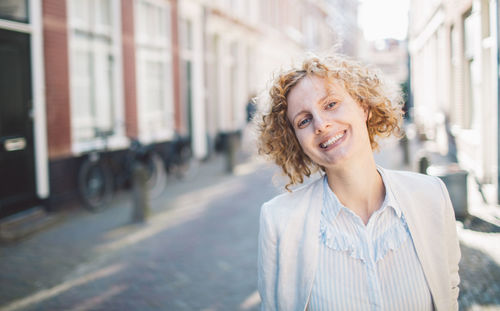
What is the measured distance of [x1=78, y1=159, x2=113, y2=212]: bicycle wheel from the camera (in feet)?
25.6

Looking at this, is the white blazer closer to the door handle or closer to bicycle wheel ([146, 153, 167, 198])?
the door handle

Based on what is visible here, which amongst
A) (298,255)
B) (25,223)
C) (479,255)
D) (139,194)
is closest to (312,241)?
(298,255)

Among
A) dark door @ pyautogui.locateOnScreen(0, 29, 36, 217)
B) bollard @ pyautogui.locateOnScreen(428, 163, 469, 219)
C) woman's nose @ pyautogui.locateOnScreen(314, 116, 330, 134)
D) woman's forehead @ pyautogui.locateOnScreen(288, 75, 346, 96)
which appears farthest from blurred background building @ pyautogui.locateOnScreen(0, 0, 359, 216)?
bollard @ pyautogui.locateOnScreen(428, 163, 469, 219)

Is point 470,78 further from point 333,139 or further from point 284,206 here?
point 284,206

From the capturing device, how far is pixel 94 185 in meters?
8.19

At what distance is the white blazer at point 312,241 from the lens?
69.5 inches

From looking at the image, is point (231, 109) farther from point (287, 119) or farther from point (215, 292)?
point (287, 119)

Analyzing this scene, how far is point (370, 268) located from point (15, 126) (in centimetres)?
630

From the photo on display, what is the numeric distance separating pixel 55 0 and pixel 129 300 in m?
5.32

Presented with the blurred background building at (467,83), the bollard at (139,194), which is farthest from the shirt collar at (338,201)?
the blurred background building at (467,83)

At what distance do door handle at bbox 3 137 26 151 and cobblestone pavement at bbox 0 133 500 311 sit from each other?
120 cm

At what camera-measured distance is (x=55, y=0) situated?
308 inches

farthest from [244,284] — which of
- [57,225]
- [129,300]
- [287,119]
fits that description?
[57,225]

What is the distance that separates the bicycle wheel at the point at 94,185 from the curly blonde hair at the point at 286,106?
6189mm
